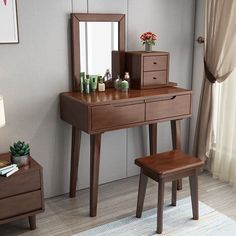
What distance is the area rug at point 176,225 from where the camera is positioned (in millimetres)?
2418

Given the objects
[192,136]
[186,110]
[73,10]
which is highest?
[73,10]

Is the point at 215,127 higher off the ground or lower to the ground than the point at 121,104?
lower

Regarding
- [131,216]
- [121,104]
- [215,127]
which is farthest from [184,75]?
[131,216]

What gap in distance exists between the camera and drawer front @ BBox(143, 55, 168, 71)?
2.82m

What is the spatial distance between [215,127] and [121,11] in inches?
53.1

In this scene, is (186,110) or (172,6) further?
(172,6)

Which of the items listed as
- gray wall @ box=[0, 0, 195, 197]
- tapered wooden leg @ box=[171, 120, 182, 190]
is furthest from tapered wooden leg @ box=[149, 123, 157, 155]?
tapered wooden leg @ box=[171, 120, 182, 190]

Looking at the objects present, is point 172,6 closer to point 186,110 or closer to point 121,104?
point 186,110

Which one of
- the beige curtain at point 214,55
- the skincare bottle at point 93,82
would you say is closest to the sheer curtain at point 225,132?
the beige curtain at point 214,55

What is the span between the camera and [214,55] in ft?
10.0

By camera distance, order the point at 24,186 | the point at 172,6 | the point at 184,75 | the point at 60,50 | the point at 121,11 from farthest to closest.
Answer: the point at 184,75 → the point at 172,6 → the point at 121,11 → the point at 60,50 → the point at 24,186

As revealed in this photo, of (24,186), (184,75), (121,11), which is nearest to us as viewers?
(24,186)

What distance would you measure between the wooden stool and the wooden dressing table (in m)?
0.31

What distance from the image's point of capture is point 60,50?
2.69 metres
